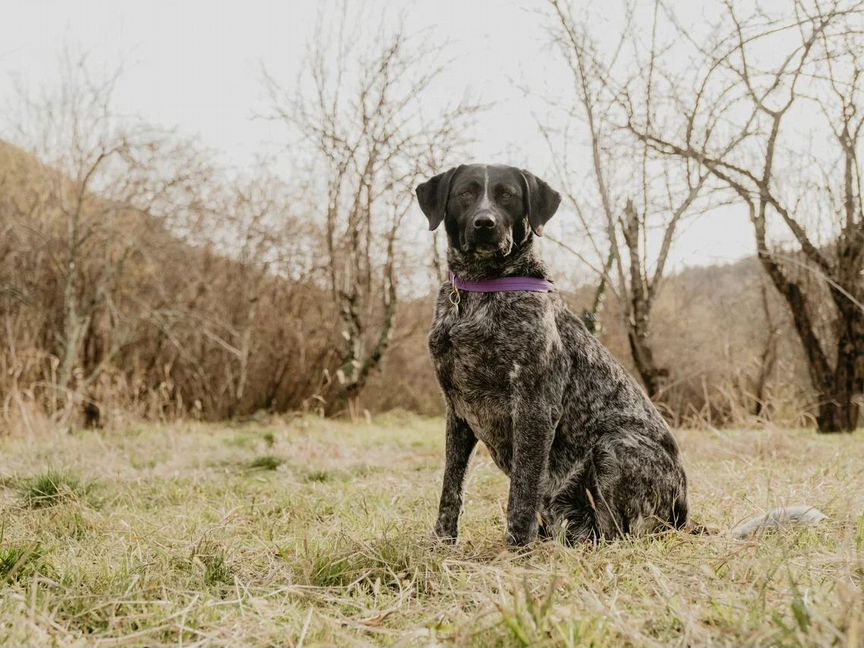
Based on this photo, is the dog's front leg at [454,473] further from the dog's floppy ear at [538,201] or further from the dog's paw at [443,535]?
the dog's floppy ear at [538,201]

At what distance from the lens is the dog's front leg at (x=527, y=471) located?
2.77m

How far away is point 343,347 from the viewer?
1044 centimetres

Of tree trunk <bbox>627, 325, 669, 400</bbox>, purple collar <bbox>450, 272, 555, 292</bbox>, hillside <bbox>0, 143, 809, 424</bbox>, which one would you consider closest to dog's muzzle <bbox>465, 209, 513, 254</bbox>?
purple collar <bbox>450, 272, 555, 292</bbox>

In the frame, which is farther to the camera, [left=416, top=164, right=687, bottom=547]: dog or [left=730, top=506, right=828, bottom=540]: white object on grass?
[left=416, top=164, right=687, bottom=547]: dog

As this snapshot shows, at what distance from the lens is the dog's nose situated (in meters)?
2.90

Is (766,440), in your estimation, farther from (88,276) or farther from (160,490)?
(88,276)

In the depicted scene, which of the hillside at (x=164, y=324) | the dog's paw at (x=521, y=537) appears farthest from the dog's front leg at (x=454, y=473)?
the hillside at (x=164, y=324)

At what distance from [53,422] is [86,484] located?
368 centimetres

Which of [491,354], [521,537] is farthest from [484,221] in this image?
[521,537]

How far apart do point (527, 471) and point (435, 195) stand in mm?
1417

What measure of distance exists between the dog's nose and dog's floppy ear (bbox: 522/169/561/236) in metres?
0.33

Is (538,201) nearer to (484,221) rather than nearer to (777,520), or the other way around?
(484,221)

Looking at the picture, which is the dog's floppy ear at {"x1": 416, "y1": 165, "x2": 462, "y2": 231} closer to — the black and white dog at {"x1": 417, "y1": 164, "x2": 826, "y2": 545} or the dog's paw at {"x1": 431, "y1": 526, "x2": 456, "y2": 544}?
the black and white dog at {"x1": 417, "y1": 164, "x2": 826, "y2": 545}

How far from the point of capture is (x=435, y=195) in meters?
3.31
